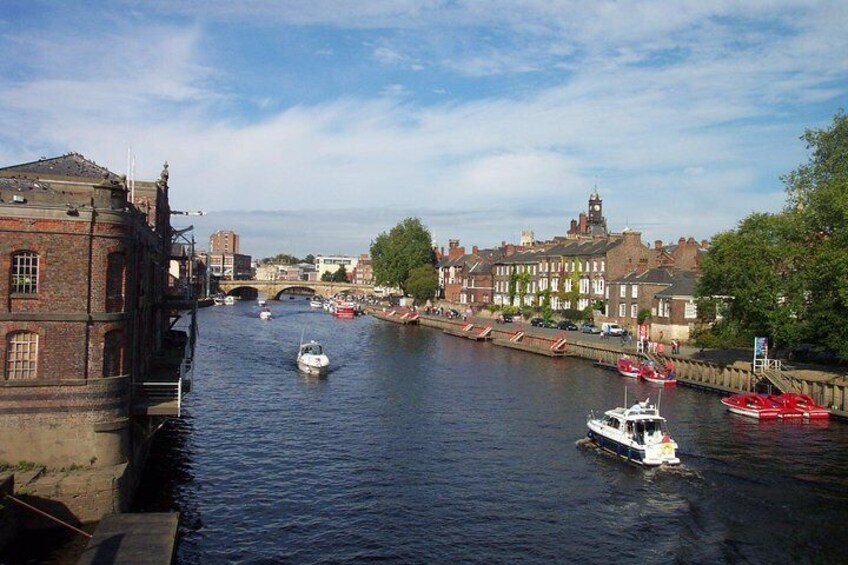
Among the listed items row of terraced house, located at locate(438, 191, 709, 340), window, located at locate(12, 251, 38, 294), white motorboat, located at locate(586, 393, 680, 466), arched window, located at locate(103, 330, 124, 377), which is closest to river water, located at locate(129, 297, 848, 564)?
white motorboat, located at locate(586, 393, 680, 466)

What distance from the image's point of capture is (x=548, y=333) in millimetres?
92562

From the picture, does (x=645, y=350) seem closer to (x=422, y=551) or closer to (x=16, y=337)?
(x=422, y=551)

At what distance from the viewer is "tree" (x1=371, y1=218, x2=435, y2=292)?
164 m

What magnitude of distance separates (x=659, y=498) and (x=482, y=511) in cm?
809

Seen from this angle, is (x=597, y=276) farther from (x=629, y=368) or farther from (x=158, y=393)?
(x=158, y=393)

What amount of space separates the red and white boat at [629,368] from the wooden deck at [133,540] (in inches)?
1878

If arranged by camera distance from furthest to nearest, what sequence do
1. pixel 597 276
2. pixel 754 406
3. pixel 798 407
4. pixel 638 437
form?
pixel 597 276, pixel 754 406, pixel 798 407, pixel 638 437

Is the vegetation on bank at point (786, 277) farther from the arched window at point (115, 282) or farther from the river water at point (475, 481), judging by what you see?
the arched window at point (115, 282)

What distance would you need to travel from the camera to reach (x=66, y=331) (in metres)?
26.9

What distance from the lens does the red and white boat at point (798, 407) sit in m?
48.1

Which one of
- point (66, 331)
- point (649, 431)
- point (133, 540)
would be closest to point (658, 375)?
point (649, 431)

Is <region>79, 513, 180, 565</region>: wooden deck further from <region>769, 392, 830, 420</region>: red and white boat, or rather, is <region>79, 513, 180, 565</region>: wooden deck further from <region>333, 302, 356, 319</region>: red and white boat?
<region>333, 302, 356, 319</region>: red and white boat

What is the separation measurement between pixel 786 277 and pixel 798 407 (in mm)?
11361

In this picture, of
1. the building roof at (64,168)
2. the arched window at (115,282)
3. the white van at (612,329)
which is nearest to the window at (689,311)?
the white van at (612,329)
